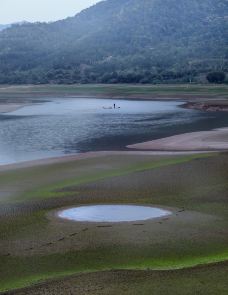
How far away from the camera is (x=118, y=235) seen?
874 inches

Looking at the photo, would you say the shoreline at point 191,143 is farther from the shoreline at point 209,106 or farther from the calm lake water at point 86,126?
the shoreline at point 209,106

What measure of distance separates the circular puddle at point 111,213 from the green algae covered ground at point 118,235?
25.6 inches

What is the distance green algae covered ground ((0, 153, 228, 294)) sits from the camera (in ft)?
59.5

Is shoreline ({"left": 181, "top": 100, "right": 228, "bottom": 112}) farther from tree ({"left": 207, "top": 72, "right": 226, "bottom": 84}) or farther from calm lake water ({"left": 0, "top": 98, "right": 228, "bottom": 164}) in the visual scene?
tree ({"left": 207, "top": 72, "right": 226, "bottom": 84})

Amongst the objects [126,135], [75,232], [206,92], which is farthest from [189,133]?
[206,92]

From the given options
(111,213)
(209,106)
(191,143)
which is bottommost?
(209,106)

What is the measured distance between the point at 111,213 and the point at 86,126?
40864 millimetres

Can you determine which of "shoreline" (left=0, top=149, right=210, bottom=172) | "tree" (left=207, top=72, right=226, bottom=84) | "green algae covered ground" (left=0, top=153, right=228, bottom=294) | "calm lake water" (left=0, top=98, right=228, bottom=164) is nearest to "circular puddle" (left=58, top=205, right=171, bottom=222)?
"green algae covered ground" (left=0, top=153, right=228, bottom=294)

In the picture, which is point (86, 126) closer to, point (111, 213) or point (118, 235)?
point (111, 213)

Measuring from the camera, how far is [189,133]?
190 ft

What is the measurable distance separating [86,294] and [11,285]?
233cm

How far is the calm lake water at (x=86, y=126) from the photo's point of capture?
49844 mm

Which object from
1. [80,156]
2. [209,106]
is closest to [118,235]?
[80,156]

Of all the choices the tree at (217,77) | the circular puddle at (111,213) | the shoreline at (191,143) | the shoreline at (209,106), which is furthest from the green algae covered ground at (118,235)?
the tree at (217,77)
